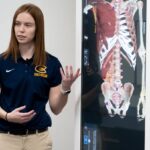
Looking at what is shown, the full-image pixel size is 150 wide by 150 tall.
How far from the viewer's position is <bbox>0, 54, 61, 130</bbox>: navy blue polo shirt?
1.89m

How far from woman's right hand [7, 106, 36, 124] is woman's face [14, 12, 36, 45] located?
38 cm

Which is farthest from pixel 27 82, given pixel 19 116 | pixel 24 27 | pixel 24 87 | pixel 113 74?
pixel 113 74

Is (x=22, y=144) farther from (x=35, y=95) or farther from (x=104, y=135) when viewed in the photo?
(x=104, y=135)

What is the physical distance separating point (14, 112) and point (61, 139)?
32.5 inches

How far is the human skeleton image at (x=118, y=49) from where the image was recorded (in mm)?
1713

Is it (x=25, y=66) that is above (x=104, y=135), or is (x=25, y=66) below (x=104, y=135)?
above

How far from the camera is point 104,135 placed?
189cm

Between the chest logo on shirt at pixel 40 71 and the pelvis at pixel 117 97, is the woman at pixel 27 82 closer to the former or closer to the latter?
the chest logo on shirt at pixel 40 71

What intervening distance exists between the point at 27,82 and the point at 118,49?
0.53m

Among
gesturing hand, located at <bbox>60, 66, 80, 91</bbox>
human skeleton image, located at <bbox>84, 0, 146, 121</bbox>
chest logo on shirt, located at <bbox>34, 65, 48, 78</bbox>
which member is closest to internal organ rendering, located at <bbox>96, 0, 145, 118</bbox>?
human skeleton image, located at <bbox>84, 0, 146, 121</bbox>

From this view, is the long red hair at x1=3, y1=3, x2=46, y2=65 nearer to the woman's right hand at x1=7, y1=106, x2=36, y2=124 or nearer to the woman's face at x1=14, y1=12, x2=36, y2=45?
the woman's face at x1=14, y1=12, x2=36, y2=45

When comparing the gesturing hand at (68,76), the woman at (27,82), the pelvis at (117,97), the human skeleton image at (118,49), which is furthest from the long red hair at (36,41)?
the pelvis at (117,97)

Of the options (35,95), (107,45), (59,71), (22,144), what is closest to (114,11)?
(107,45)

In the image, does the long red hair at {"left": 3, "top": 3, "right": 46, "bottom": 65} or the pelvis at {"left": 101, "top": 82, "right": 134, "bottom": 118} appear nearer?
the pelvis at {"left": 101, "top": 82, "right": 134, "bottom": 118}
